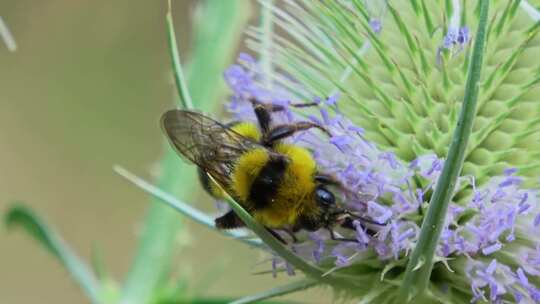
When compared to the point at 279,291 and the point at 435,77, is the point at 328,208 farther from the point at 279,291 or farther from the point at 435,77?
the point at 435,77

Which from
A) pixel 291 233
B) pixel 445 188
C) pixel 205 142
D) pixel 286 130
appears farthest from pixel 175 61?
pixel 445 188

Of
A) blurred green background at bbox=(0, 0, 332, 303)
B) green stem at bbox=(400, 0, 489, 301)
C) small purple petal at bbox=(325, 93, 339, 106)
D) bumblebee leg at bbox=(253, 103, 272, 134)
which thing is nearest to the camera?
green stem at bbox=(400, 0, 489, 301)

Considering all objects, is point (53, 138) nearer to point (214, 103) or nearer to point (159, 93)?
point (159, 93)

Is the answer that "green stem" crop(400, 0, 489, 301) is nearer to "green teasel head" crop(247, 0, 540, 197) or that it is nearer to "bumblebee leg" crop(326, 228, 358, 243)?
"bumblebee leg" crop(326, 228, 358, 243)

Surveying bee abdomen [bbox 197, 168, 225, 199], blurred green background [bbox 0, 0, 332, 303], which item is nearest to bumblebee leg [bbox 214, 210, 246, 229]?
bee abdomen [bbox 197, 168, 225, 199]

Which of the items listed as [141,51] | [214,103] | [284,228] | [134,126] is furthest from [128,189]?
[284,228]
